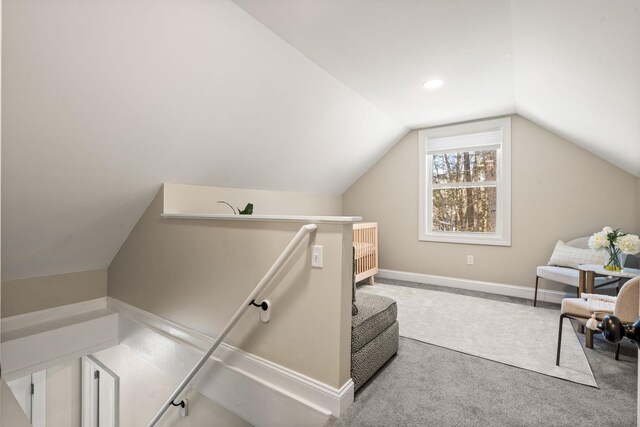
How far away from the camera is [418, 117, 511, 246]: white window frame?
3.90 meters

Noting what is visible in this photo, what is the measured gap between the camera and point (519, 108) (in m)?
3.56

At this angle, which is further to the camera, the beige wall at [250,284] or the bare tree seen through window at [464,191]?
the bare tree seen through window at [464,191]

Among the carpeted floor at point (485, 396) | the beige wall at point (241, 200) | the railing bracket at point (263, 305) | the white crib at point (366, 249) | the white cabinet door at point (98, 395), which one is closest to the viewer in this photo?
the carpeted floor at point (485, 396)

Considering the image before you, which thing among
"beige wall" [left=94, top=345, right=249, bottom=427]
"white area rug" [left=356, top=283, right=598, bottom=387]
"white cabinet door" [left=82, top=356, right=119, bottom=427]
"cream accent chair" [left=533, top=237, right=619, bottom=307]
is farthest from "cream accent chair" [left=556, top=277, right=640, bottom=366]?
"white cabinet door" [left=82, top=356, right=119, bottom=427]

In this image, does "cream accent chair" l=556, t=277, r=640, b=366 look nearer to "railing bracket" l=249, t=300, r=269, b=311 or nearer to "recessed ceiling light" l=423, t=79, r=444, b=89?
"railing bracket" l=249, t=300, r=269, b=311

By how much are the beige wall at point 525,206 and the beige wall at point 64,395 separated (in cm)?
455

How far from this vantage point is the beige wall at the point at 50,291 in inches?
115

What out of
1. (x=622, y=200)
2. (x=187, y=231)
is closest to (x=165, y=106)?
(x=187, y=231)

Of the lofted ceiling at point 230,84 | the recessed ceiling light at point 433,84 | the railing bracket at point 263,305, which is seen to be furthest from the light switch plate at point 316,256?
the recessed ceiling light at point 433,84

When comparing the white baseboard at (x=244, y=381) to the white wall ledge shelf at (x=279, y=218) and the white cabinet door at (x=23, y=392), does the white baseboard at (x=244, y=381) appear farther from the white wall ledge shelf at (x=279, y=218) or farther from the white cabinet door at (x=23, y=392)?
the white cabinet door at (x=23, y=392)

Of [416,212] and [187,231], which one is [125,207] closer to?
[187,231]

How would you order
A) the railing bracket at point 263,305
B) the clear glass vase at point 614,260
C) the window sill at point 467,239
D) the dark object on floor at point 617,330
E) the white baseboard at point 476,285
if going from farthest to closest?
the window sill at point 467,239 < the white baseboard at point 476,285 < the clear glass vase at point 614,260 < the railing bracket at point 263,305 < the dark object on floor at point 617,330

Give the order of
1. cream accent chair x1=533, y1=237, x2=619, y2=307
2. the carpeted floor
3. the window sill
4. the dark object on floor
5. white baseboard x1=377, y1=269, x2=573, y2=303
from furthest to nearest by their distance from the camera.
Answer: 1. the window sill
2. white baseboard x1=377, y1=269, x2=573, y2=303
3. cream accent chair x1=533, y1=237, x2=619, y2=307
4. the carpeted floor
5. the dark object on floor

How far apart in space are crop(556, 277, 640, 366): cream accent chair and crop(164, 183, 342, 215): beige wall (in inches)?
115
